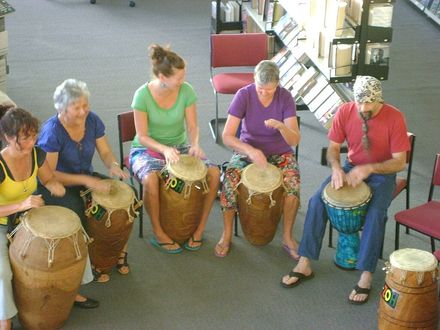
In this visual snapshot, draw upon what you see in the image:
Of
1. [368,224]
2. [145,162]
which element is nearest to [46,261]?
[145,162]

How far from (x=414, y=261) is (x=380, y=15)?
7.92 ft

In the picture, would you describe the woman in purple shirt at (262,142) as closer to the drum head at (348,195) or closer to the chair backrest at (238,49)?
the drum head at (348,195)

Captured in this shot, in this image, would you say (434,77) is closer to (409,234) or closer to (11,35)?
(409,234)

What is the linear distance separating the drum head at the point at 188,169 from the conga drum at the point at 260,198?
24 centimetres

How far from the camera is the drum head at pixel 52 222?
3857mm

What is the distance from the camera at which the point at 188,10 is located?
968cm

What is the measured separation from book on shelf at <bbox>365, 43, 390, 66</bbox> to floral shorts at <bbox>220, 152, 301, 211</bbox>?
1.35m

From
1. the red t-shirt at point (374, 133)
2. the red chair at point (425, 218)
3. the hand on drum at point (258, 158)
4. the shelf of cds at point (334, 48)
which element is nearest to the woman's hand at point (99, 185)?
the hand on drum at point (258, 158)

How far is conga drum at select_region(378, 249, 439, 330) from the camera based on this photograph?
3838 millimetres

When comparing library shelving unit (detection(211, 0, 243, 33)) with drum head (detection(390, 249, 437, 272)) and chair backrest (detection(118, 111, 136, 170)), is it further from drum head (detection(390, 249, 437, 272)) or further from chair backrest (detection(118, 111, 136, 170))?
drum head (detection(390, 249, 437, 272))

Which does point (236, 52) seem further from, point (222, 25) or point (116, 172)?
point (116, 172)

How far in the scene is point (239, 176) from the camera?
477 centimetres

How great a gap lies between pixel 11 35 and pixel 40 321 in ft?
17.3

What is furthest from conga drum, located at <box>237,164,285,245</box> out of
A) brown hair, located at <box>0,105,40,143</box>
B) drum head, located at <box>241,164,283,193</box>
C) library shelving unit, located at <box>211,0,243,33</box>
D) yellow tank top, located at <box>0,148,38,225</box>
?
library shelving unit, located at <box>211,0,243,33</box>
